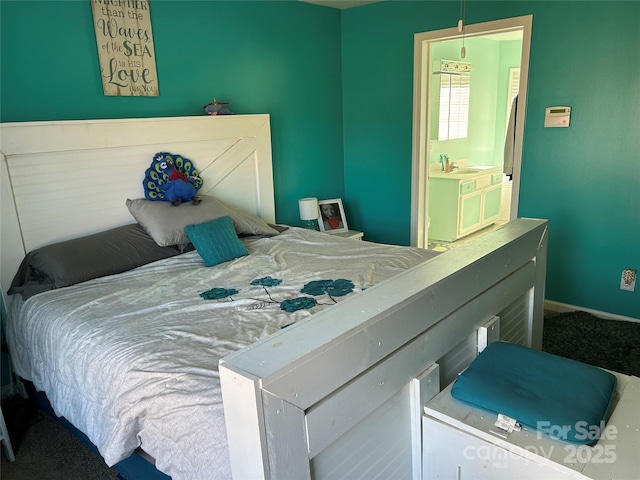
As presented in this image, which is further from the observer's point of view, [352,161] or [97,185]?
[352,161]

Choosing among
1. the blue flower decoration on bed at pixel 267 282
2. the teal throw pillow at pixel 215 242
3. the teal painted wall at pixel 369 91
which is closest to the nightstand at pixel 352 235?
the teal painted wall at pixel 369 91

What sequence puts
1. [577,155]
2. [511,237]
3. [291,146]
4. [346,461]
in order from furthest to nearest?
[291,146] < [577,155] < [511,237] < [346,461]

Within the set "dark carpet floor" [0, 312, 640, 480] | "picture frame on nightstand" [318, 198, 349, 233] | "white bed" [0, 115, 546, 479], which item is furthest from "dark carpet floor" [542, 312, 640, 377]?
"picture frame on nightstand" [318, 198, 349, 233]

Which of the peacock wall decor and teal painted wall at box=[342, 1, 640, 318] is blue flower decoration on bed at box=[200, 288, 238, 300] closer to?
the peacock wall decor

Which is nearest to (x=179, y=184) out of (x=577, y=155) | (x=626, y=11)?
(x=577, y=155)

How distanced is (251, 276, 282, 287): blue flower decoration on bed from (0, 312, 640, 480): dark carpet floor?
101 cm

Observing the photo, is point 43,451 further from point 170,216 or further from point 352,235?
point 352,235

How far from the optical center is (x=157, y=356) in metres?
1.57

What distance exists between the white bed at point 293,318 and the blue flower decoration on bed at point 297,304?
5cm

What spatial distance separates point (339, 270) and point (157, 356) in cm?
108

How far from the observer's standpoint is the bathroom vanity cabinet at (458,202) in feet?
16.9

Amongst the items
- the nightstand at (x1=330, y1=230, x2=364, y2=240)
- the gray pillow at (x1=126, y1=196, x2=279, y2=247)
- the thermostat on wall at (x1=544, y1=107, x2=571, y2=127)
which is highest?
the thermostat on wall at (x1=544, y1=107, x2=571, y2=127)

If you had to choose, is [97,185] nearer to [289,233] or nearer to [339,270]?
[289,233]

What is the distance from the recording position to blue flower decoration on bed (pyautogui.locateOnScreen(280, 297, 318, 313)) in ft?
6.31
